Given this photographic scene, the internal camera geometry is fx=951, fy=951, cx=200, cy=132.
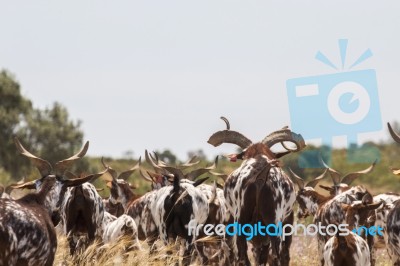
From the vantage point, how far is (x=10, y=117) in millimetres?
55656

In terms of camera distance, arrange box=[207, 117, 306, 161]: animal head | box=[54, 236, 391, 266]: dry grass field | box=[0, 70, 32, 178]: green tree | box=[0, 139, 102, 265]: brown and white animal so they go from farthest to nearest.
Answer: box=[0, 70, 32, 178]: green tree
box=[207, 117, 306, 161]: animal head
box=[54, 236, 391, 266]: dry grass field
box=[0, 139, 102, 265]: brown and white animal

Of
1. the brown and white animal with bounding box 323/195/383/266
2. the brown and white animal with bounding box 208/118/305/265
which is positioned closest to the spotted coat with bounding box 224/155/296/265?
the brown and white animal with bounding box 208/118/305/265

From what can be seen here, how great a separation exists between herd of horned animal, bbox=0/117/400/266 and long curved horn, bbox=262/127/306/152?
0.05ft

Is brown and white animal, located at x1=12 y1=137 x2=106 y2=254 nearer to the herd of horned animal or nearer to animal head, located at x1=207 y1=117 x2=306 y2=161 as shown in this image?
the herd of horned animal

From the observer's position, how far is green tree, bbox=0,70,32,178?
53406mm

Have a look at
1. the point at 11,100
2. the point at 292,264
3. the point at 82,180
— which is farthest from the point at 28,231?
the point at 11,100

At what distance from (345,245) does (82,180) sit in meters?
4.10

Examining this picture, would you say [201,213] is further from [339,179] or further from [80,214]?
[339,179]

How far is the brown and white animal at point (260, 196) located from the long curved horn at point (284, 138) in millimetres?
16

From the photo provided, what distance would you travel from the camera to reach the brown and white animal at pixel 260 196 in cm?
1476

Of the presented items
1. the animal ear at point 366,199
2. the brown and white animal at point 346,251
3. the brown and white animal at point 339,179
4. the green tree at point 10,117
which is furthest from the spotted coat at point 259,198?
the green tree at point 10,117

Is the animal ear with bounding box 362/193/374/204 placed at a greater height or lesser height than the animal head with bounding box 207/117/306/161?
lesser

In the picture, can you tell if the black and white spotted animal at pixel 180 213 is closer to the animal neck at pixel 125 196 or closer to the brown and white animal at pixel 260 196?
the brown and white animal at pixel 260 196

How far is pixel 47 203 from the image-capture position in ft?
45.2
